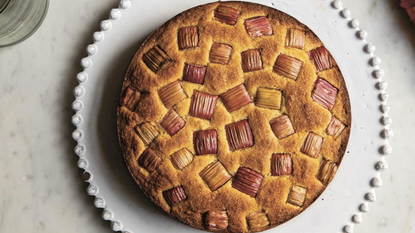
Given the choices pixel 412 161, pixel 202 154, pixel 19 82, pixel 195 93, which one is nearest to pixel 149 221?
pixel 202 154

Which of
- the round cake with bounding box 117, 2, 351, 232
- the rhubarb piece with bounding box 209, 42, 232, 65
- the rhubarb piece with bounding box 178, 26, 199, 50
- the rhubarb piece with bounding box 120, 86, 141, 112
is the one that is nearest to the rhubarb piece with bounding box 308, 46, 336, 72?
the round cake with bounding box 117, 2, 351, 232

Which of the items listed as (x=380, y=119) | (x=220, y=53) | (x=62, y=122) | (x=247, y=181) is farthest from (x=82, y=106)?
(x=380, y=119)

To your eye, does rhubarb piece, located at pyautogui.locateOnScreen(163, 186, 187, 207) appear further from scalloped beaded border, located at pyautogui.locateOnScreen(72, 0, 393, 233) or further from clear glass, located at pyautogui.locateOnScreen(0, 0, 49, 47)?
clear glass, located at pyautogui.locateOnScreen(0, 0, 49, 47)

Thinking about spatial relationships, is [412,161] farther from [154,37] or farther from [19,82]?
[19,82]

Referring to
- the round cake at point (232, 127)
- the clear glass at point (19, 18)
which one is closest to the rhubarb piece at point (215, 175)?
the round cake at point (232, 127)

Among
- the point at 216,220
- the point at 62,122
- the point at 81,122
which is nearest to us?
the point at 216,220

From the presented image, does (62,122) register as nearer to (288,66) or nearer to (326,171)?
(288,66)
